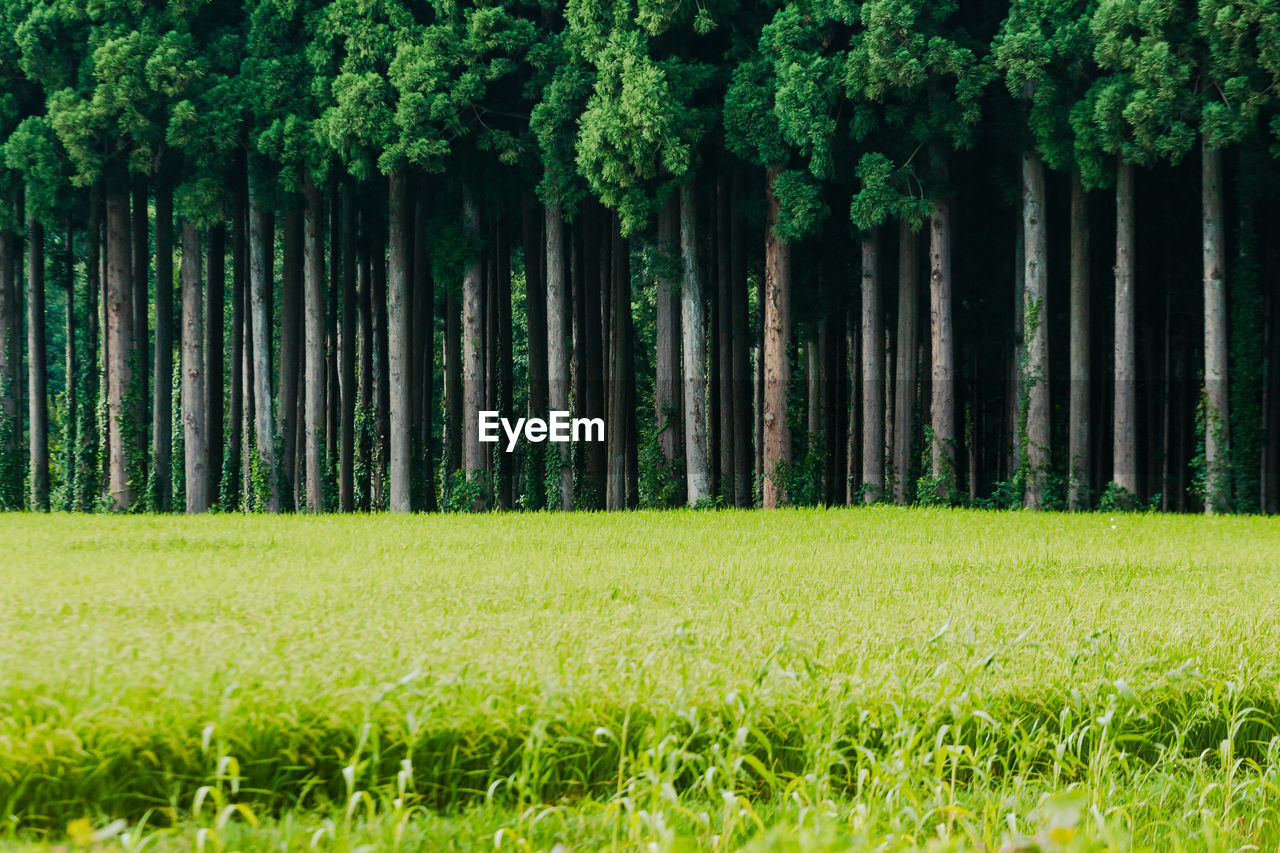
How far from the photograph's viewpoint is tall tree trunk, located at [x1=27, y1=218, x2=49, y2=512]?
20359 millimetres

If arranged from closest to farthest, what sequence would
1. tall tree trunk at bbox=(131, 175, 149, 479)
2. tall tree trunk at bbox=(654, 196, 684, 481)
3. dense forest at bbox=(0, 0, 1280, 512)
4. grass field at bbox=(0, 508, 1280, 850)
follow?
grass field at bbox=(0, 508, 1280, 850)
dense forest at bbox=(0, 0, 1280, 512)
tall tree trunk at bbox=(654, 196, 684, 481)
tall tree trunk at bbox=(131, 175, 149, 479)

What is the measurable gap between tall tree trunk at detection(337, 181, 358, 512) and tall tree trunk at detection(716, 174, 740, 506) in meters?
6.85

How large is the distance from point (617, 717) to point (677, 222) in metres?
14.2

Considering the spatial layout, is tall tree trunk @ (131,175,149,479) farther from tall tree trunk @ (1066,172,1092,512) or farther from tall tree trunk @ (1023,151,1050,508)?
tall tree trunk @ (1066,172,1092,512)

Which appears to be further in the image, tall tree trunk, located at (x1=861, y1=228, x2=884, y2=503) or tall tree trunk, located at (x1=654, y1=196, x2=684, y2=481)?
tall tree trunk, located at (x1=654, y1=196, x2=684, y2=481)

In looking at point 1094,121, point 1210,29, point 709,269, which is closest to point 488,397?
point 709,269

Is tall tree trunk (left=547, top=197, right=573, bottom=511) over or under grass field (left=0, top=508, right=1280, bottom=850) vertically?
over

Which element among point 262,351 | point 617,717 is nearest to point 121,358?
point 262,351

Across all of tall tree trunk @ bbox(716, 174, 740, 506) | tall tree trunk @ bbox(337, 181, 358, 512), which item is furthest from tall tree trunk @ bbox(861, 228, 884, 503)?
tall tree trunk @ bbox(337, 181, 358, 512)

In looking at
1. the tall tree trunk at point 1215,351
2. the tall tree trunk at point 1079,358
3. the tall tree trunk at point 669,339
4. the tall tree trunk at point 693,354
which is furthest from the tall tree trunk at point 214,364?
the tall tree trunk at point 1215,351

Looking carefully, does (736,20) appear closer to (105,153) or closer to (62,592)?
(105,153)

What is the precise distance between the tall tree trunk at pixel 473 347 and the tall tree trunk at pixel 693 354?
10.6ft

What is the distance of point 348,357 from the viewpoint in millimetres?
21078

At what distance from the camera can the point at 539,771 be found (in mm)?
3494
